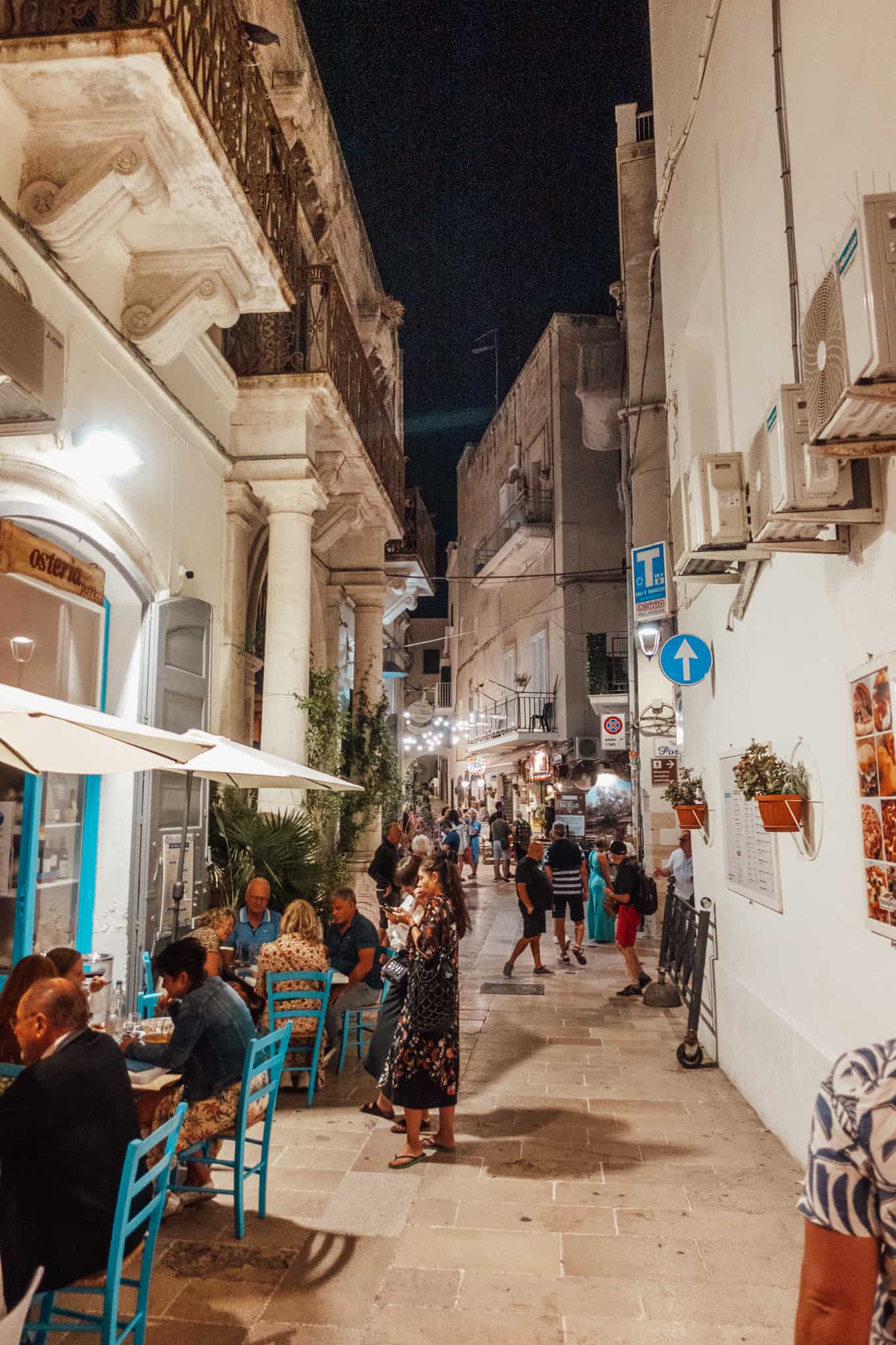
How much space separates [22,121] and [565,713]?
20.6 m

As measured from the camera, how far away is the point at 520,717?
28.2 metres

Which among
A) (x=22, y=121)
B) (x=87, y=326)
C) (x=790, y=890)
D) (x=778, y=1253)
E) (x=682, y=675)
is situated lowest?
(x=778, y=1253)

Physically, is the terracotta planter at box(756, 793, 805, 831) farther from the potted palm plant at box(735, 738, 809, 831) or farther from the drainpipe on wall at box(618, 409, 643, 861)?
the drainpipe on wall at box(618, 409, 643, 861)

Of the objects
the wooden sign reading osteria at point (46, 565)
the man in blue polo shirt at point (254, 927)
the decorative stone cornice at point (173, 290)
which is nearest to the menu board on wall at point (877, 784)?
the man in blue polo shirt at point (254, 927)

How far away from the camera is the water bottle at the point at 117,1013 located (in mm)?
4777

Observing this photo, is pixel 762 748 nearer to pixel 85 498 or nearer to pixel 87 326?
pixel 85 498

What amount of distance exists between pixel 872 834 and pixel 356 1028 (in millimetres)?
4978

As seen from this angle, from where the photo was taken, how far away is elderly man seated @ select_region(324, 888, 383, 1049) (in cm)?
712

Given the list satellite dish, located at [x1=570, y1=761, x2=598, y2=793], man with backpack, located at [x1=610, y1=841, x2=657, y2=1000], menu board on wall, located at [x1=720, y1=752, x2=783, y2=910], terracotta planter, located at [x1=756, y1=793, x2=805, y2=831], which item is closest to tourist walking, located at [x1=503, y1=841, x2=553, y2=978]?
man with backpack, located at [x1=610, y1=841, x2=657, y2=1000]

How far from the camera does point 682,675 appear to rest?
7.92 metres

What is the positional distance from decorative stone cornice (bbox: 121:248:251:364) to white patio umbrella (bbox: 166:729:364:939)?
11.3 ft

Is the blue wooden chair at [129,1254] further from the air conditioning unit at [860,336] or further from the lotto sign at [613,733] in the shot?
the lotto sign at [613,733]

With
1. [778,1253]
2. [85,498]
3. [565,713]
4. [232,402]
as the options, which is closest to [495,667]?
[565,713]

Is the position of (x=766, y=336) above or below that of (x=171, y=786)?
above
